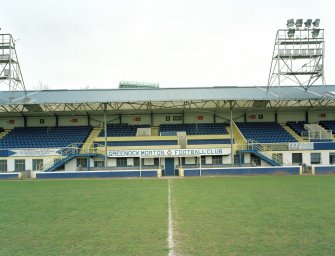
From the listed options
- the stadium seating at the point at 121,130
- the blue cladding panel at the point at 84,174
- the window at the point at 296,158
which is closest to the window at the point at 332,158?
the window at the point at 296,158

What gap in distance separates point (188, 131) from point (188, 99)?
23.9ft

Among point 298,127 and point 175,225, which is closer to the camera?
point 175,225

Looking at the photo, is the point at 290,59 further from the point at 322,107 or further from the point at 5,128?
the point at 5,128

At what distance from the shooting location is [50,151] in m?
41.5

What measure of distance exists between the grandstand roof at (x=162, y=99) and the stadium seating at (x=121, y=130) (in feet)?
10.6

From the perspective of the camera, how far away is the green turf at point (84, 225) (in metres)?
9.65

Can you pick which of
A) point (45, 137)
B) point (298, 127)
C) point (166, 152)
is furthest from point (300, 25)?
point (45, 137)

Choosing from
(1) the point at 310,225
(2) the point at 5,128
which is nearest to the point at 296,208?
(1) the point at 310,225

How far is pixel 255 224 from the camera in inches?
484

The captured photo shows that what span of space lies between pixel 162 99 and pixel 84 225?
32.6m

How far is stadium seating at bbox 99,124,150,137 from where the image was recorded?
48.4 meters

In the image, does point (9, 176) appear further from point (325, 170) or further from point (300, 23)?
point (300, 23)

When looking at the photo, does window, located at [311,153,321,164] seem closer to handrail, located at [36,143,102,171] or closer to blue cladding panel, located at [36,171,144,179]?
blue cladding panel, located at [36,171,144,179]

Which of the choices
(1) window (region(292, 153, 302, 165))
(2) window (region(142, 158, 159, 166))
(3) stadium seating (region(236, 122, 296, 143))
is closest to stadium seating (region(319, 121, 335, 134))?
(3) stadium seating (region(236, 122, 296, 143))
